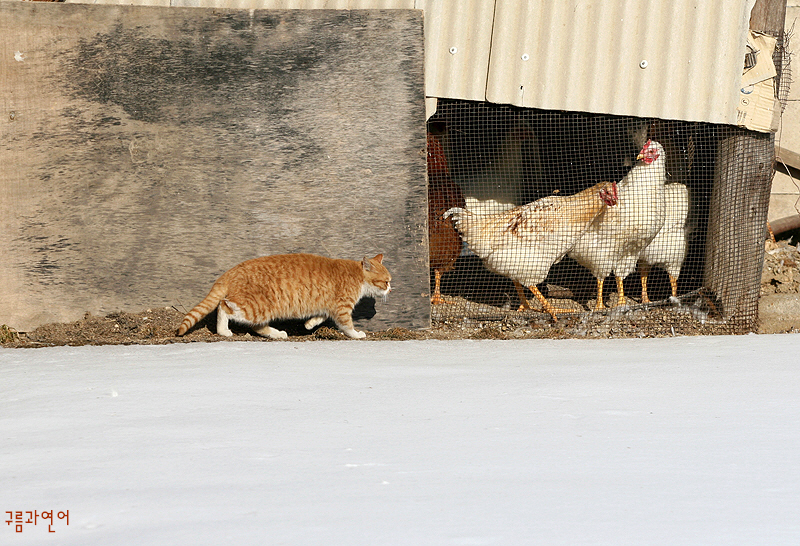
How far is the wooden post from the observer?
4715 mm

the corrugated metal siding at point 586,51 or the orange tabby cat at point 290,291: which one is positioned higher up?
the corrugated metal siding at point 586,51

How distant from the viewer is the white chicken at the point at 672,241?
5.28 m

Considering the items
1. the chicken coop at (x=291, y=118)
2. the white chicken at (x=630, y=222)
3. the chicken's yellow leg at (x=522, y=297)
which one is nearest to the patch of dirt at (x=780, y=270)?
the chicken coop at (x=291, y=118)

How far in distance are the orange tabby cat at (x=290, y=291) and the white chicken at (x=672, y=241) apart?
6.68ft

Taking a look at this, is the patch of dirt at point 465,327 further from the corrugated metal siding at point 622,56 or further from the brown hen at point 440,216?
the corrugated metal siding at point 622,56

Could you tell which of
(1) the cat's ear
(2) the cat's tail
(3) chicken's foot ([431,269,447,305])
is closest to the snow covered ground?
(2) the cat's tail

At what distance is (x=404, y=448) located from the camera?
230cm

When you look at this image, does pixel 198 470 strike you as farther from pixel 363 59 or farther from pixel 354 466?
pixel 363 59

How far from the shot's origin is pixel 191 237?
15.2ft

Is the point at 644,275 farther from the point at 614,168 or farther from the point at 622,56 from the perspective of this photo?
the point at 622,56

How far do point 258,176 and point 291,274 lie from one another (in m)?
0.74

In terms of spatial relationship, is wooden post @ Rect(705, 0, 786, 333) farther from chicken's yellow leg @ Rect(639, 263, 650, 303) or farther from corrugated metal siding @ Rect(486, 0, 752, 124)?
chicken's yellow leg @ Rect(639, 263, 650, 303)

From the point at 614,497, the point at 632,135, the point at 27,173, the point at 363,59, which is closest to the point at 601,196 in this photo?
the point at 632,135

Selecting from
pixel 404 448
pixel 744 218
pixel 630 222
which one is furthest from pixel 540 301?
pixel 404 448
